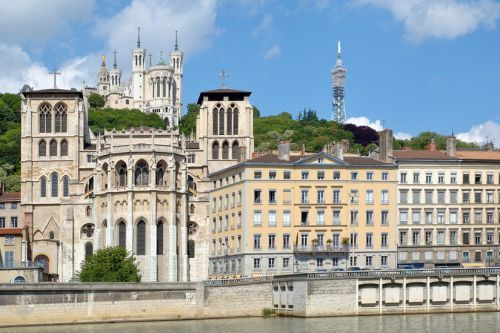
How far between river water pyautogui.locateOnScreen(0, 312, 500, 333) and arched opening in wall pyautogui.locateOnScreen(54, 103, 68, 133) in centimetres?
4446

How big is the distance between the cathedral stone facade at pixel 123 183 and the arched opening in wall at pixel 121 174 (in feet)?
0.31

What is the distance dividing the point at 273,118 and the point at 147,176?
8615 cm

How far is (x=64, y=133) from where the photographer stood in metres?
120

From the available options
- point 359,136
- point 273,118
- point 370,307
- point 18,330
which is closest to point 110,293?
point 18,330

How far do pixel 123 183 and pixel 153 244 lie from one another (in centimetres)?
690

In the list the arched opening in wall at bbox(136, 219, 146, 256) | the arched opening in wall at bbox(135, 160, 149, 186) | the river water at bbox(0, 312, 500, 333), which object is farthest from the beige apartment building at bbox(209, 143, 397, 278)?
the river water at bbox(0, 312, 500, 333)

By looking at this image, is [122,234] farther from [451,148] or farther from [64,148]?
[451,148]

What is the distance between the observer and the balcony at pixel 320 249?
3853 inches

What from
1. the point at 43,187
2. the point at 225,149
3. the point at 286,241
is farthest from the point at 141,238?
the point at 225,149

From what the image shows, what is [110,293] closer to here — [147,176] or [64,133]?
[147,176]

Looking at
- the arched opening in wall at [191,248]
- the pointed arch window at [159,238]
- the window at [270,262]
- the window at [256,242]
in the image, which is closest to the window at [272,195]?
the window at [256,242]

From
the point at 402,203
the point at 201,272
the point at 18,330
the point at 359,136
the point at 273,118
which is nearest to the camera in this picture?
the point at 18,330

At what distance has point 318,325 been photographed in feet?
243

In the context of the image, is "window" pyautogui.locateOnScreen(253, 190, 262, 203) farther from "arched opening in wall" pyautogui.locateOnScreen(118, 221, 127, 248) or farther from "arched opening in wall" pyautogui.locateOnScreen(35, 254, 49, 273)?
"arched opening in wall" pyautogui.locateOnScreen(35, 254, 49, 273)
